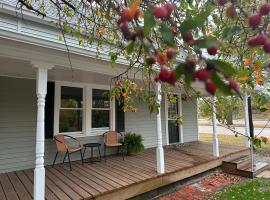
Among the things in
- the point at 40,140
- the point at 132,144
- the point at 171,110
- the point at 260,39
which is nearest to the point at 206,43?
the point at 260,39

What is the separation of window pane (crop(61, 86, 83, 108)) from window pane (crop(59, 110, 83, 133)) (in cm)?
17

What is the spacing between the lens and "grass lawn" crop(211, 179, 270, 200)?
→ 4668 millimetres

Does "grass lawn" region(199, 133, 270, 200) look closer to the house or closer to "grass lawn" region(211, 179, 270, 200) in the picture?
"grass lawn" region(211, 179, 270, 200)

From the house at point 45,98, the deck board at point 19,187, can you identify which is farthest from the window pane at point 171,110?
the deck board at point 19,187

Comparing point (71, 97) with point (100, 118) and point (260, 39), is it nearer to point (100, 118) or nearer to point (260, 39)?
point (100, 118)

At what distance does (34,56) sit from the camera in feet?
11.8

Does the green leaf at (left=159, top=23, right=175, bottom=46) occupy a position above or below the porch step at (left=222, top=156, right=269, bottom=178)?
above

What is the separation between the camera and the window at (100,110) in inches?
259

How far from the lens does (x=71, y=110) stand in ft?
20.1

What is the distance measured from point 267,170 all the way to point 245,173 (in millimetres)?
1028

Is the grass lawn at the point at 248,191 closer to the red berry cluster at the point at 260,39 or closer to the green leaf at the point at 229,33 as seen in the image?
the green leaf at the point at 229,33

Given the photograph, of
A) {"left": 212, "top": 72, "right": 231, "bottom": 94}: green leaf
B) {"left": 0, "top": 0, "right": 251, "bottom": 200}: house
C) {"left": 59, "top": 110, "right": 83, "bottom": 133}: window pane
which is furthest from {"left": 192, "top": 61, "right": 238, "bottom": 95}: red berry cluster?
{"left": 59, "top": 110, "right": 83, "bottom": 133}: window pane

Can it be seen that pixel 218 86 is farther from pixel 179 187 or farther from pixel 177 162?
pixel 177 162

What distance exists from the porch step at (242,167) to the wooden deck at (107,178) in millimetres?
341
